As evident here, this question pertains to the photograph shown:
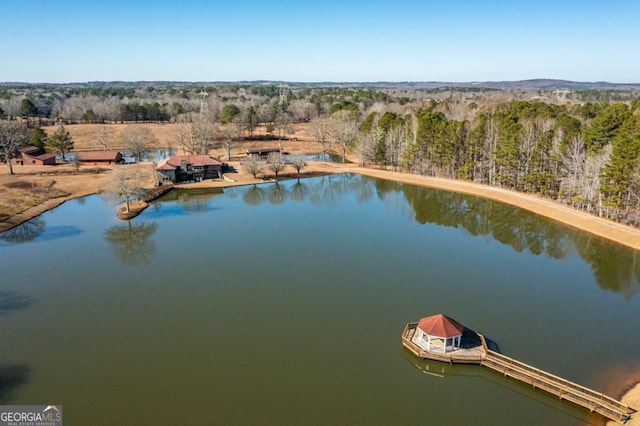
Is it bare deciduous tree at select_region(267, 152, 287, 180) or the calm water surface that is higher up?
bare deciduous tree at select_region(267, 152, 287, 180)

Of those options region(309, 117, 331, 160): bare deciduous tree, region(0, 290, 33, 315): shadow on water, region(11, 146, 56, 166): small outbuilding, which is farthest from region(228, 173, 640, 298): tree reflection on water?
region(11, 146, 56, 166): small outbuilding

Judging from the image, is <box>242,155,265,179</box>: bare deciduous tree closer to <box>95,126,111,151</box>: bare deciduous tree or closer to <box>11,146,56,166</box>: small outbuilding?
<box>11,146,56,166</box>: small outbuilding

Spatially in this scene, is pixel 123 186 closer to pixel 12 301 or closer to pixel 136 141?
pixel 12 301

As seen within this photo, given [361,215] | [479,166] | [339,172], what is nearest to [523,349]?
[361,215]

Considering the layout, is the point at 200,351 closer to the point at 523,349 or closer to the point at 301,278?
the point at 301,278

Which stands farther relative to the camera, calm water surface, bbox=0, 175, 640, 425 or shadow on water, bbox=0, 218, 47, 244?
shadow on water, bbox=0, 218, 47, 244

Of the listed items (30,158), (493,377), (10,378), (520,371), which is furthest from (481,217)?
(30,158)
